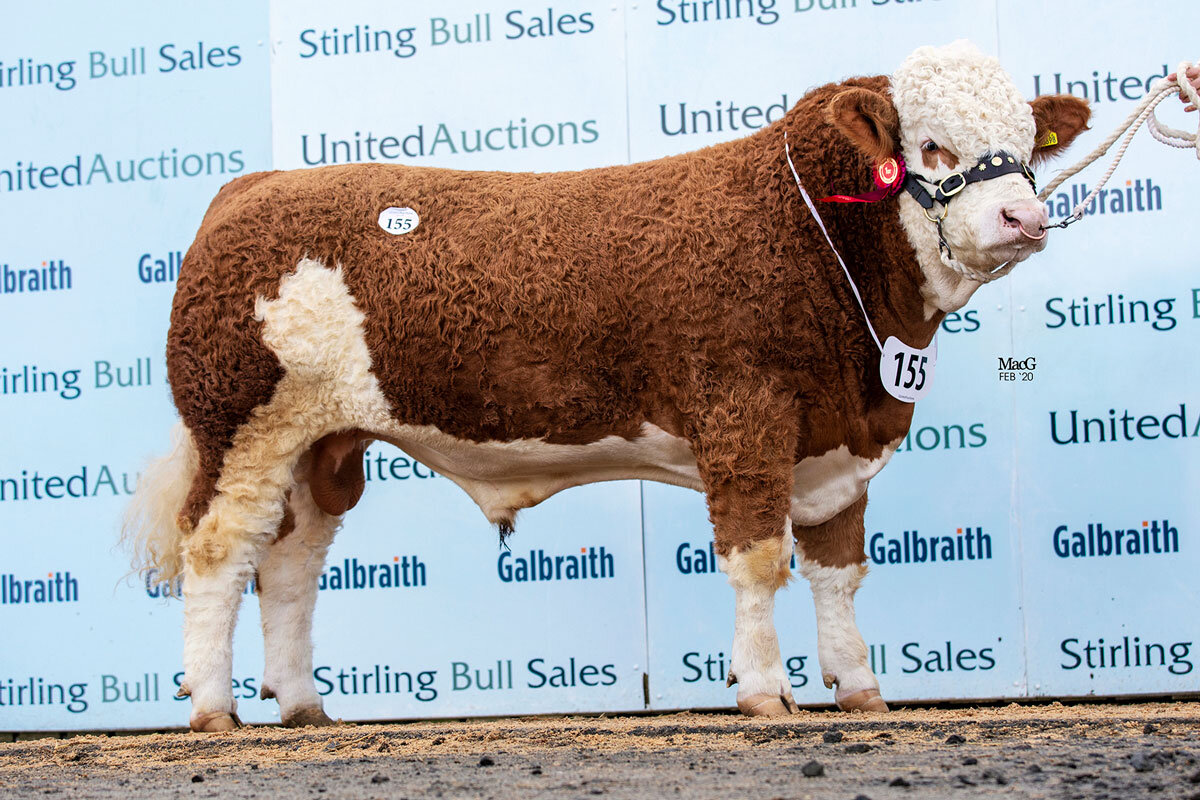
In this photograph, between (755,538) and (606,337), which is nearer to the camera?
(755,538)

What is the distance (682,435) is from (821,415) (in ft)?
1.52

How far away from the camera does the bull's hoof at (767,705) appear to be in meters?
3.95

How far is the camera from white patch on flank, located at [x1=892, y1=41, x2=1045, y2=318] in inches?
150

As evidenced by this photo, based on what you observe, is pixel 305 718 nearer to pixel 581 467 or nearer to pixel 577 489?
pixel 581 467

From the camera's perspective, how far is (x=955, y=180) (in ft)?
12.9

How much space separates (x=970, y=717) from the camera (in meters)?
4.04

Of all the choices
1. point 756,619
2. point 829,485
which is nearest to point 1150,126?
point 829,485

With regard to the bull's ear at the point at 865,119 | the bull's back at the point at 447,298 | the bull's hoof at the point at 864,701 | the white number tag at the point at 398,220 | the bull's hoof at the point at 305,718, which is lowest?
the bull's hoof at the point at 305,718

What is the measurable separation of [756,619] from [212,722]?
1.94 m

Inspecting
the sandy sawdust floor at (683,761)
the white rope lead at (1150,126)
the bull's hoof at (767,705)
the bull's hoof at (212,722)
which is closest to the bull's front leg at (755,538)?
the bull's hoof at (767,705)

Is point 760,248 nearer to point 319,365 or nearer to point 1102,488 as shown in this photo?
point 319,365

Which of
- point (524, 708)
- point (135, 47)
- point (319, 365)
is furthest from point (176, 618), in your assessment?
point (135, 47)

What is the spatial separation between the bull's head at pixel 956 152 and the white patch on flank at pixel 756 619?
1010 millimetres

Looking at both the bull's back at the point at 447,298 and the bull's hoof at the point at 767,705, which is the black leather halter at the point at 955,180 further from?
the bull's hoof at the point at 767,705
